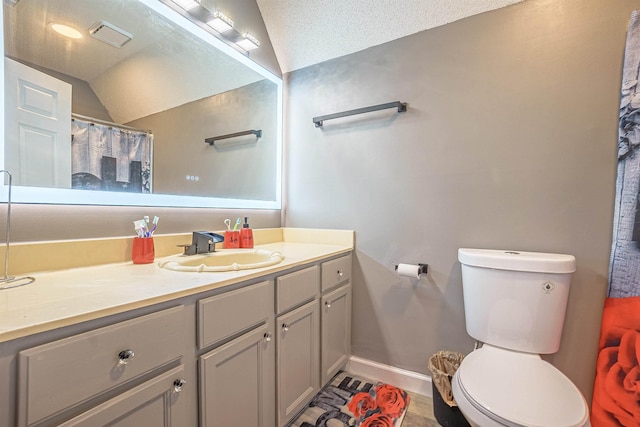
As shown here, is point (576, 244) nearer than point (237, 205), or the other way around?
point (576, 244)

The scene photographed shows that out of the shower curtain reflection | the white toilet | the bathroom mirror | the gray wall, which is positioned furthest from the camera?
the gray wall

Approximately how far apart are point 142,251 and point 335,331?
42.0 inches

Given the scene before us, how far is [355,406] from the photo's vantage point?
4.77 ft

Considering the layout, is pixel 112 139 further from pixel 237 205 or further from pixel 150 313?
pixel 150 313

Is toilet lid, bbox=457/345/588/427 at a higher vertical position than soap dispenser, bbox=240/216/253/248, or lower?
lower

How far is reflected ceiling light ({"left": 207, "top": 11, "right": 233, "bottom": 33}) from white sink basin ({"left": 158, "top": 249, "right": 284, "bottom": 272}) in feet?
4.11

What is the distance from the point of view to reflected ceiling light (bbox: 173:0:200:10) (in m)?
1.40

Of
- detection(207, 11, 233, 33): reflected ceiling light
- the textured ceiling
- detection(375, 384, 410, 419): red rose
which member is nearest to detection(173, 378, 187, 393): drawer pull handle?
detection(375, 384, 410, 419): red rose

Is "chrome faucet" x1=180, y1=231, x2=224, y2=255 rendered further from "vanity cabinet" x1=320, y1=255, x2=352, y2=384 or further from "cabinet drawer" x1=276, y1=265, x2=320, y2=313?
"vanity cabinet" x1=320, y1=255, x2=352, y2=384

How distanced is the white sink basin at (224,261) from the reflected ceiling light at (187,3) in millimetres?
1254

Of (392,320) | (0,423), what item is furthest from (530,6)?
(0,423)

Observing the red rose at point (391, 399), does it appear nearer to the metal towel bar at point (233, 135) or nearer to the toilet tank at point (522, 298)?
the toilet tank at point (522, 298)

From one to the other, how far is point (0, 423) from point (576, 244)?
189cm

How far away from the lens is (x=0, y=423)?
0.51 meters
